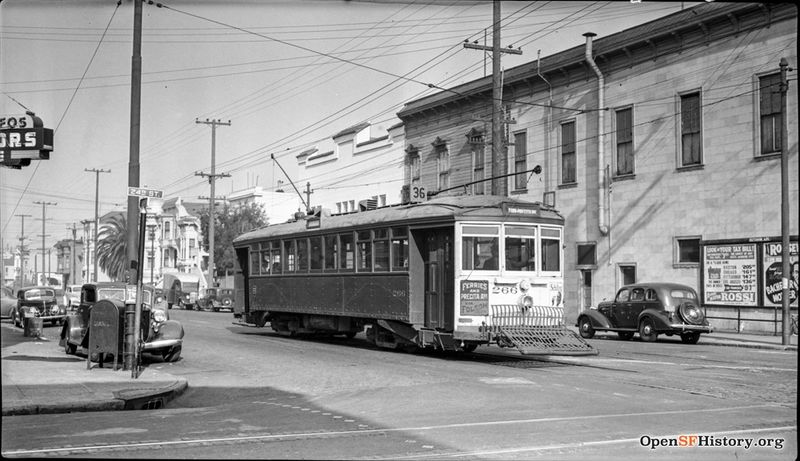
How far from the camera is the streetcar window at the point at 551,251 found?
17703 millimetres

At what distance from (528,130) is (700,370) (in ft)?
72.6

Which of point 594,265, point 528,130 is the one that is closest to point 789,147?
point 594,265

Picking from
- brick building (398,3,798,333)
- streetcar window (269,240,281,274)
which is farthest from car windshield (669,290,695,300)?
streetcar window (269,240,281,274)

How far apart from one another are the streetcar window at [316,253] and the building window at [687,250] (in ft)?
46.9

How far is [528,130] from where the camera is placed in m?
36.9

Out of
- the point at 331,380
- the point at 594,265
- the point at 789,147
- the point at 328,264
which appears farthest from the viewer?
the point at 594,265

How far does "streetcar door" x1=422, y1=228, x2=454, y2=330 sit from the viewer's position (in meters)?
17.2

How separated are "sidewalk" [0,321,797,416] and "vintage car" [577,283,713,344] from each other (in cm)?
1424

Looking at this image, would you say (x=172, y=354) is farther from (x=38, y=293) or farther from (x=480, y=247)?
(x=38, y=293)

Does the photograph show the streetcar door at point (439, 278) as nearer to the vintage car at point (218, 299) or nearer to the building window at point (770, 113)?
the building window at point (770, 113)

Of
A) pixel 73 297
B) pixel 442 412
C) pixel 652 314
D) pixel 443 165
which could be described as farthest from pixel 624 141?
pixel 442 412

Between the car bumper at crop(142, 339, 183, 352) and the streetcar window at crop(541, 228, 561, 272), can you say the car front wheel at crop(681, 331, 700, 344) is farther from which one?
the car bumper at crop(142, 339, 183, 352)

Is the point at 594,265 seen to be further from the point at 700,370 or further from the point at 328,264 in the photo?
the point at 700,370

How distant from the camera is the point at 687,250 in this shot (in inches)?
1170
